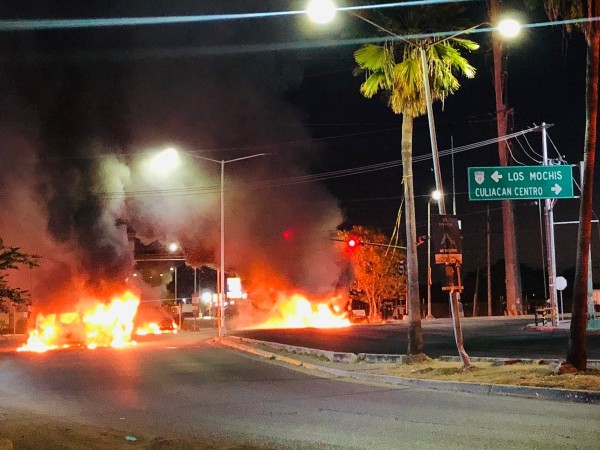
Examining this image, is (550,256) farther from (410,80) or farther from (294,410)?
(294,410)

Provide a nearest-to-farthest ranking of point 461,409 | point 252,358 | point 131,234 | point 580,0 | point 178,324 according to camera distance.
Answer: point 461,409 → point 580,0 → point 252,358 → point 131,234 → point 178,324

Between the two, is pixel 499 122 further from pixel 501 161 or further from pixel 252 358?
pixel 252 358

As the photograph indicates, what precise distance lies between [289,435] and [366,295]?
44953 mm

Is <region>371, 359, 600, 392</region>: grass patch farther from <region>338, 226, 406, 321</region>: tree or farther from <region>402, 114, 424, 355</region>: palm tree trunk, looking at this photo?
<region>338, 226, 406, 321</region>: tree

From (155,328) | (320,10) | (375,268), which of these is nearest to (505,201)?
(375,268)

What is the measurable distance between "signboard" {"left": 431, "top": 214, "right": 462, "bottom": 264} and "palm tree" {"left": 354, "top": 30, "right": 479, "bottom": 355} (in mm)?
2143

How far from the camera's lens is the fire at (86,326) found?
35.8m

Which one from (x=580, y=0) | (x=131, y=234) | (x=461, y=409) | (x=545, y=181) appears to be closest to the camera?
(x=461, y=409)

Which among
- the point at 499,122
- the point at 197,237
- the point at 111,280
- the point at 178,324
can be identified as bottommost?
the point at 178,324

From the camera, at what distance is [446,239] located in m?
14.5

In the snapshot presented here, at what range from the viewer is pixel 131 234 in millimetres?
43281

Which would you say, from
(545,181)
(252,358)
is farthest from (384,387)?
(252,358)

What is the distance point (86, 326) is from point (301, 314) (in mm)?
15169

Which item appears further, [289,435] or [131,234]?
[131,234]
